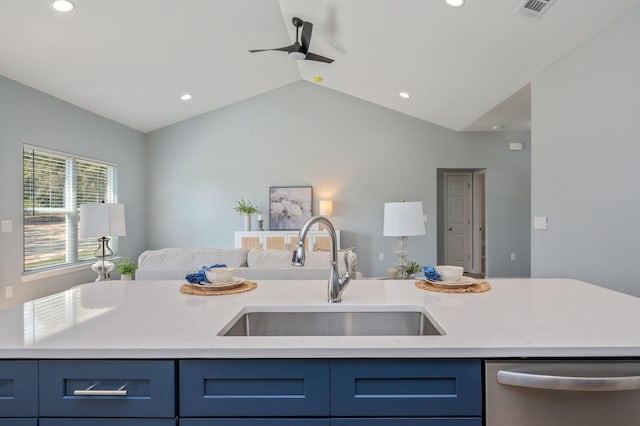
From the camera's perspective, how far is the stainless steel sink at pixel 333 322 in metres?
1.30

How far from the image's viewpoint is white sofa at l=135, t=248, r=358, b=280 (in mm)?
2703

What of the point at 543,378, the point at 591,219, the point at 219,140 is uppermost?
the point at 219,140

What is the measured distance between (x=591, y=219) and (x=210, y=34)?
13.3 feet

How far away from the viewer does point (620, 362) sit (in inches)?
35.1

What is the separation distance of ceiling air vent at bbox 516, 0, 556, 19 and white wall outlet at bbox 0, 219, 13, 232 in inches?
199

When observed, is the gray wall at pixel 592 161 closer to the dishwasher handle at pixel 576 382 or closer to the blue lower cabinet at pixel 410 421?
the dishwasher handle at pixel 576 382

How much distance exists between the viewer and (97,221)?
305 cm

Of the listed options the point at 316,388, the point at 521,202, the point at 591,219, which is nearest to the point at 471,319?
the point at 316,388

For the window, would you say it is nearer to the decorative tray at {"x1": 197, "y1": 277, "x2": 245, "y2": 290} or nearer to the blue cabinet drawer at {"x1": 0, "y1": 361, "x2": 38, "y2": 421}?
the decorative tray at {"x1": 197, "y1": 277, "x2": 245, "y2": 290}

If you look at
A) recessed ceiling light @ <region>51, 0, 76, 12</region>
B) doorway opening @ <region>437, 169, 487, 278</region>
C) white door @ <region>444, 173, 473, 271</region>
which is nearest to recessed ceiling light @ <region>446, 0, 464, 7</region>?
recessed ceiling light @ <region>51, 0, 76, 12</region>

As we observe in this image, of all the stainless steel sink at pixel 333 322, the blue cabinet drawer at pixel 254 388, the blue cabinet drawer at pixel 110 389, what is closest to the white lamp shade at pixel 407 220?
the stainless steel sink at pixel 333 322

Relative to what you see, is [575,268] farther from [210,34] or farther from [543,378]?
[210,34]

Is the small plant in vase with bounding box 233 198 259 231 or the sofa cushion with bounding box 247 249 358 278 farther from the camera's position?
the small plant in vase with bounding box 233 198 259 231

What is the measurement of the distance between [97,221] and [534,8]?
12.5ft
